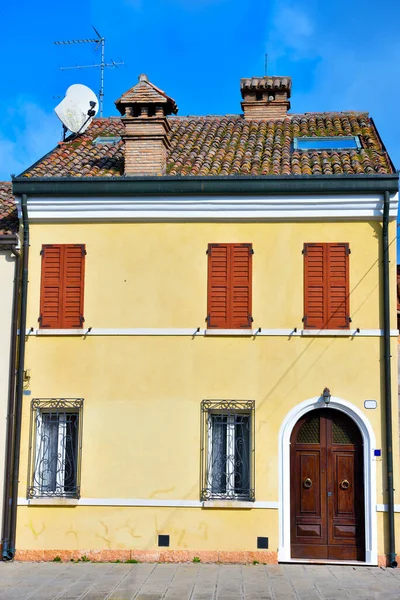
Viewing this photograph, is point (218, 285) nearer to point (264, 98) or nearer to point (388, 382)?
point (388, 382)

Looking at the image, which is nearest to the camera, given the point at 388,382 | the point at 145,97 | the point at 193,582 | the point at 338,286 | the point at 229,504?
the point at 193,582

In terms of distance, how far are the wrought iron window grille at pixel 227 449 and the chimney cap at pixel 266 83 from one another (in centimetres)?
832

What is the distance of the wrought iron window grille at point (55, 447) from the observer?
12789 millimetres

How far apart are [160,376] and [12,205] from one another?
16.1 ft

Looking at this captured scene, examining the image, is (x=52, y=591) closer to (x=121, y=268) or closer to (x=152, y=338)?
(x=152, y=338)

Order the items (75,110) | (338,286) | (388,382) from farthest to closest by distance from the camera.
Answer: (75,110) < (338,286) < (388,382)

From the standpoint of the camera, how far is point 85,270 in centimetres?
1329

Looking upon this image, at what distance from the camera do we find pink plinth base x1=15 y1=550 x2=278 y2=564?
1224cm

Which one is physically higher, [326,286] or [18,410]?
[326,286]

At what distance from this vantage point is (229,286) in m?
13.0

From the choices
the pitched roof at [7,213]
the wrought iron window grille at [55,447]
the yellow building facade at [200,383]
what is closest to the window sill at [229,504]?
the yellow building facade at [200,383]

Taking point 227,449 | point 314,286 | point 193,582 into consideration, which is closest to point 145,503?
point 227,449

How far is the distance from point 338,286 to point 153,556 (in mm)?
5427

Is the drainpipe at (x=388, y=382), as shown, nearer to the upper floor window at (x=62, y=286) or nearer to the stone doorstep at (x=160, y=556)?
the stone doorstep at (x=160, y=556)
